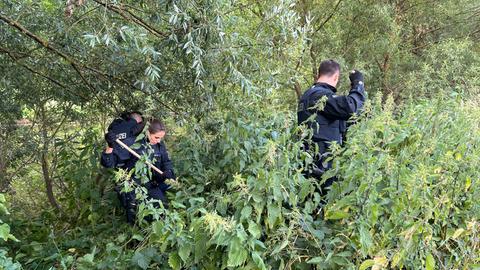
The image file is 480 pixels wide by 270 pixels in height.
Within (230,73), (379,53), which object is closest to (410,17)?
(379,53)

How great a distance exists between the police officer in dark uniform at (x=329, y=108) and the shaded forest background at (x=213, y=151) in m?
0.17

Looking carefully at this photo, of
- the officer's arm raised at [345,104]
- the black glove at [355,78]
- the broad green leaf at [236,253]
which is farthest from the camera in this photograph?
the black glove at [355,78]

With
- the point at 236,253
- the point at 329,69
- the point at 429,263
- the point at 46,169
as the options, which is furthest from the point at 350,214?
the point at 46,169

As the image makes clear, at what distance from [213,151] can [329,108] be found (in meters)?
1.02

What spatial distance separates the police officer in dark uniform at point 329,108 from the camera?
3494 mm

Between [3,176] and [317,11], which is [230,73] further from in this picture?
[317,11]

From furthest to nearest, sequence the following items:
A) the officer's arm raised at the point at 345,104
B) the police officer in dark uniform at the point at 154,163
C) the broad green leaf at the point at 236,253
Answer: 1. the police officer in dark uniform at the point at 154,163
2. the officer's arm raised at the point at 345,104
3. the broad green leaf at the point at 236,253

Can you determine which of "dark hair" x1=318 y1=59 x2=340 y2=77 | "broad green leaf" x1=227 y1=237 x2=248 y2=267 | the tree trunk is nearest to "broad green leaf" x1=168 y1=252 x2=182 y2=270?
"broad green leaf" x1=227 y1=237 x2=248 y2=267

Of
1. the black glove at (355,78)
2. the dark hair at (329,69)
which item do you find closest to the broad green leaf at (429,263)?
the black glove at (355,78)

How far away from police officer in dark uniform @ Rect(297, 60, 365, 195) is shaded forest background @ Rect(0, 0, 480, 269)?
0.17 meters

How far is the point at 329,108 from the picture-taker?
357 centimetres

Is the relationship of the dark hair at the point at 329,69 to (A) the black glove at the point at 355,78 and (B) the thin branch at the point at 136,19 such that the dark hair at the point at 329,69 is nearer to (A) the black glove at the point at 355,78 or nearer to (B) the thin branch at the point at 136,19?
(A) the black glove at the point at 355,78

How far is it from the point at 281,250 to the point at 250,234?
21cm

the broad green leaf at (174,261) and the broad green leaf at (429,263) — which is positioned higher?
the broad green leaf at (174,261)
